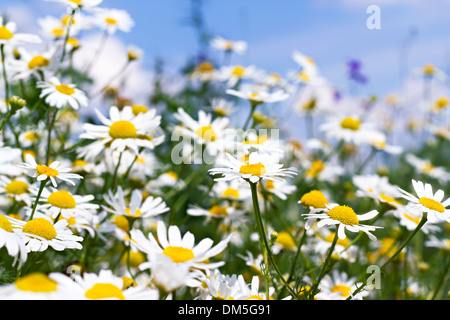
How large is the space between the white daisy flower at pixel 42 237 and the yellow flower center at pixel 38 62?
646mm

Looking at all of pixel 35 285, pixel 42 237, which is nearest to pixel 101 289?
pixel 35 285

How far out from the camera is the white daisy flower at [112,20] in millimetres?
1585

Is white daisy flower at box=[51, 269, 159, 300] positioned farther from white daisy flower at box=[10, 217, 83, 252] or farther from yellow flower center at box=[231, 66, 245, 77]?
yellow flower center at box=[231, 66, 245, 77]

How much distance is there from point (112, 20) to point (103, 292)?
1.21 metres

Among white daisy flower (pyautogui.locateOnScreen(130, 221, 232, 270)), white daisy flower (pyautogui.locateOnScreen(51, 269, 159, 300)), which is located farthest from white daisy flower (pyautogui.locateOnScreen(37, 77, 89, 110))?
white daisy flower (pyautogui.locateOnScreen(51, 269, 159, 300))

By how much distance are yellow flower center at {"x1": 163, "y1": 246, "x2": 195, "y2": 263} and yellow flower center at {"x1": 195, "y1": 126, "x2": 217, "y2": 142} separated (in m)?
0.52

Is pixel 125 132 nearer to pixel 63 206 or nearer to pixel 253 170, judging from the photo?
pixel 63 206

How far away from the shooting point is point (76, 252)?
113 cm

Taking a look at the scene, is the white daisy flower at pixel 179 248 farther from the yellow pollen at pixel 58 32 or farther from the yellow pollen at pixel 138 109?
the yellow pollen at pixel 58 32

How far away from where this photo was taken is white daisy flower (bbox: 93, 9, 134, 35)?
1.58 metres

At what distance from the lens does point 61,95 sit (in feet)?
3.96

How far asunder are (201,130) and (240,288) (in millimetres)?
531

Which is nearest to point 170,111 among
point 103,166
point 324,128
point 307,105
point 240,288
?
point 307,105
